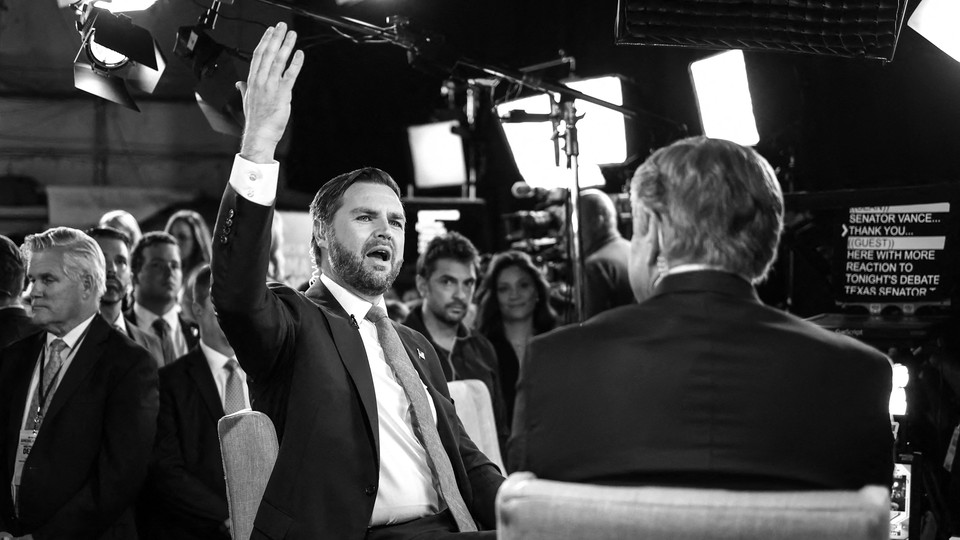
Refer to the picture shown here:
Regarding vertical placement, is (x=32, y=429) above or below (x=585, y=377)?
below

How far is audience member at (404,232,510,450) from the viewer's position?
4359 millimetres

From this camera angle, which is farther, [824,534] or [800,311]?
[800,311]

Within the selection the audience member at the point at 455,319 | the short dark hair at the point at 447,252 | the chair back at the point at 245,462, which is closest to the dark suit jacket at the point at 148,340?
the audience member at the point at 455,319

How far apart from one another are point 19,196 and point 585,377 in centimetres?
501

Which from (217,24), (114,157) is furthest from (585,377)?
(114,157)

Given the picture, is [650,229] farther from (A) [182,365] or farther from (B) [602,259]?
(B) [602,259]

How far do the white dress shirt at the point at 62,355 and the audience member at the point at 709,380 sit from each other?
2306 millimetres

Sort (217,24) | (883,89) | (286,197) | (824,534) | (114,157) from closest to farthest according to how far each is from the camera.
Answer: (824,534), (217,24), (883,89), (114,157), (286,197)

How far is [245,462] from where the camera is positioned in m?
2.17

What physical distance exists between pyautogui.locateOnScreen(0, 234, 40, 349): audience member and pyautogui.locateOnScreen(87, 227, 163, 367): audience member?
0.38 meters

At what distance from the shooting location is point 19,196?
5605 mm

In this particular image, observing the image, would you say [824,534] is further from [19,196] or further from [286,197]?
[286,197]

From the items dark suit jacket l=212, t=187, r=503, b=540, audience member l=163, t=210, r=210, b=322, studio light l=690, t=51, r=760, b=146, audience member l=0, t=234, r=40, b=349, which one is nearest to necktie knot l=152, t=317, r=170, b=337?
audience member l=163, t=210, r=210, b=322

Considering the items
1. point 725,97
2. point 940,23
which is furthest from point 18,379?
point 725,97
